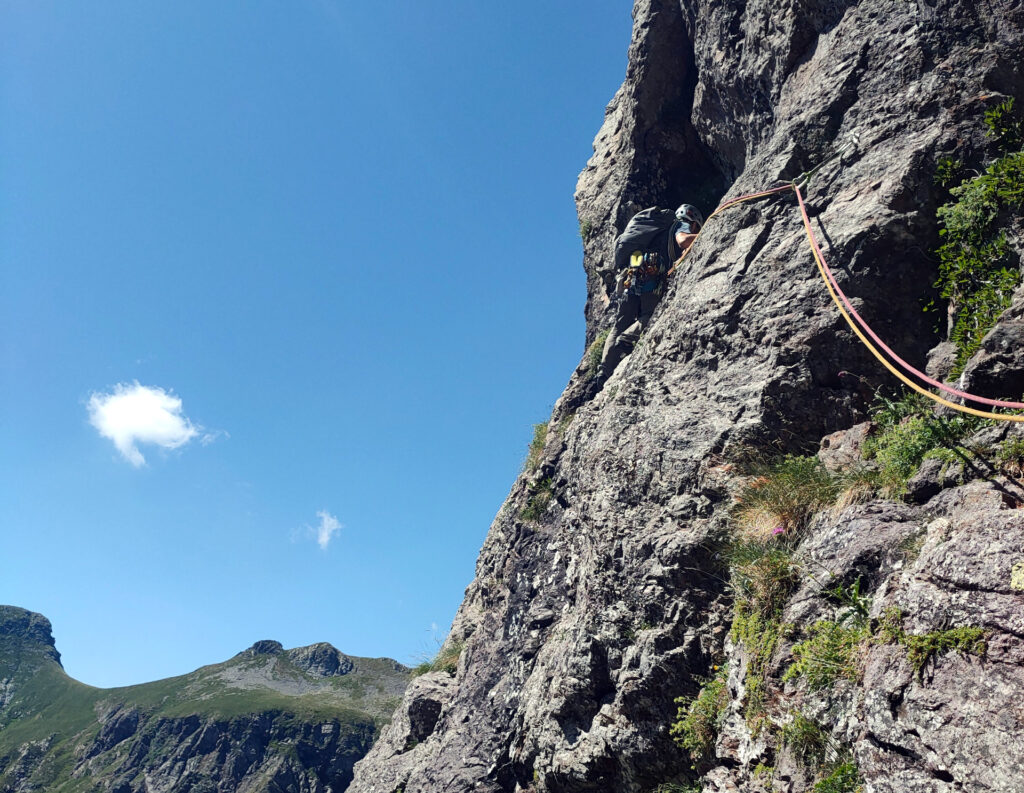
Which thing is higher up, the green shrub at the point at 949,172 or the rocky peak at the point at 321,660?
the rocky peak at the point at 321,660

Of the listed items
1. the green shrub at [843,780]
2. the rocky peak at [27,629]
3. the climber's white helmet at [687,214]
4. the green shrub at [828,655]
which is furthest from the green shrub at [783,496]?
the rocky peak at [27,629]

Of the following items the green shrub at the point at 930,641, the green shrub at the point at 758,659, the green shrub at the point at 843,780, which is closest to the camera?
the green shrub at the point at 930,641

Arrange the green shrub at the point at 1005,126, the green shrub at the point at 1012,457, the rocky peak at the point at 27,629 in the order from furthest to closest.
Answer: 1. the rocky peak at the point at 27,629
2. the green shrub at the point at 1005,126
3. the green shrub at the point at 1012,457

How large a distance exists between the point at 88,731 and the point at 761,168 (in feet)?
494

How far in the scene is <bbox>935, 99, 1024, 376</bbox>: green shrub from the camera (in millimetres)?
6766

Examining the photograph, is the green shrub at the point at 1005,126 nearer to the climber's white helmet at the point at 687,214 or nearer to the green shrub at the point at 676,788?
the climber's white helmet at the point at 687,214

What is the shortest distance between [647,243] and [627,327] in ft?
5.90

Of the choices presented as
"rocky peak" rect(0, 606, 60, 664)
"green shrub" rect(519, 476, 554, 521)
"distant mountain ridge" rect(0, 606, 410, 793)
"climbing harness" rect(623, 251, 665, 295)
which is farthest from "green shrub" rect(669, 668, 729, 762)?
"rocky peak" rect(0, 606, 60, 664)

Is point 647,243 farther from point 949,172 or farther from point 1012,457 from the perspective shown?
point 1012,457

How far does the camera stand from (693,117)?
1463 cm

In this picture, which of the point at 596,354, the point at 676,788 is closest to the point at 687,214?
the point at 596,354

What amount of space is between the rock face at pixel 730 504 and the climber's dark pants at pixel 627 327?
117 centimetres

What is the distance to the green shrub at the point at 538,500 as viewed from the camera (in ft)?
43.0

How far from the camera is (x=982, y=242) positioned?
23.6 ft
